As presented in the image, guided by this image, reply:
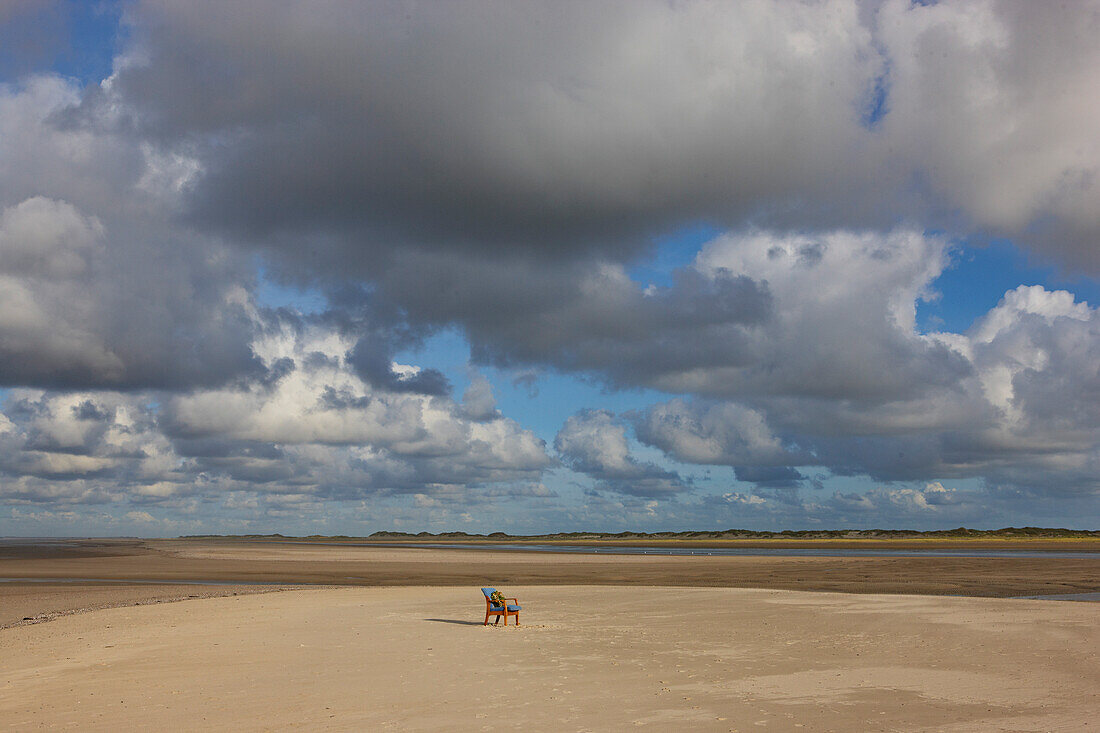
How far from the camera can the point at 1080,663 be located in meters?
15.6

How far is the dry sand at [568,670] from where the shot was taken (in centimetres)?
1165

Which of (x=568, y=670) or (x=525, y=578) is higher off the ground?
(x=568, y=670)

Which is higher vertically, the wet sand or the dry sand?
the dry sand

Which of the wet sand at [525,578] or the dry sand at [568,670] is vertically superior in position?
the dry sand at [568,670]

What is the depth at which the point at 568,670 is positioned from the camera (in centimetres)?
1532

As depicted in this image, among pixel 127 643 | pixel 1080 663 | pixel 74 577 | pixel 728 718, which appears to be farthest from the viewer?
pixel 74 577

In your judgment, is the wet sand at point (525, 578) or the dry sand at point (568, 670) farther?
the wet sand at point (525, 578)

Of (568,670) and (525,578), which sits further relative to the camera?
(525,578)

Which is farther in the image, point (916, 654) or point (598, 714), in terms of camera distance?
point (916, 654)

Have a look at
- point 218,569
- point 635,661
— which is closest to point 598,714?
point 635,661

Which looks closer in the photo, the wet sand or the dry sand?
the dry sand

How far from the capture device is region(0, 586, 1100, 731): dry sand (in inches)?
459

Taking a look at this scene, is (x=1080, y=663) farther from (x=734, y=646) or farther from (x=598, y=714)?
(x=598, y=714)

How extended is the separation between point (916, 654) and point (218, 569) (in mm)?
52184
